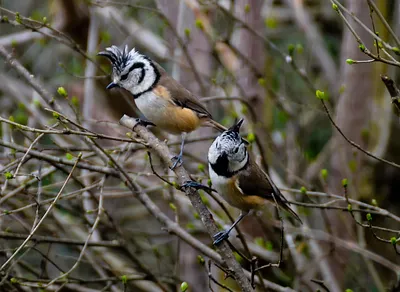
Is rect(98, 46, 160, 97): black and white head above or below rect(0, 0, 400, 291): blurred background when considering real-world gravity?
above

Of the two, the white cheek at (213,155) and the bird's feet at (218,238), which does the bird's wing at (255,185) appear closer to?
the white cheek at (213,155)

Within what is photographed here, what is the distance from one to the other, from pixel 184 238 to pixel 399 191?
347 cm

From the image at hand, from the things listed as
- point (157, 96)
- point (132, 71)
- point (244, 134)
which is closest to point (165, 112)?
point (157, 96)

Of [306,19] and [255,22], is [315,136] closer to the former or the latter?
[306,19]

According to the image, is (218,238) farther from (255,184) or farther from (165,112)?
(165,112)

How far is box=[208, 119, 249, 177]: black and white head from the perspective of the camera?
2.66 metres

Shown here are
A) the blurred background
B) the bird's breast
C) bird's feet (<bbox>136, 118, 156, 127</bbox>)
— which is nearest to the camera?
bird's feet (<bbox>136, 118, 156, 127</bbox>)

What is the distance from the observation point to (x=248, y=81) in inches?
178

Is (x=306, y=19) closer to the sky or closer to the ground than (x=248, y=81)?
closer to the sky

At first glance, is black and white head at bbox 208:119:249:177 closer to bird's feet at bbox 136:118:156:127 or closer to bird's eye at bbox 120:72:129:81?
bird's feet at bbox 136:118:156:127

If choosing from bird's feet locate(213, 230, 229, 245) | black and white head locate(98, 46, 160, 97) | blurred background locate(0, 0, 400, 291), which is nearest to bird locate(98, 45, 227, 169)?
black and white head locate(98, 46, 160, 97)

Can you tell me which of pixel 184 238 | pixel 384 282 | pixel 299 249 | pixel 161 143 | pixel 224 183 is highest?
pixel 161 143

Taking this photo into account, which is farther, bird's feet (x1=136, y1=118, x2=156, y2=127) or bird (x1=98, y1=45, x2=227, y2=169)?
bird (x1=98, y1=45, x2=227, y2=169)

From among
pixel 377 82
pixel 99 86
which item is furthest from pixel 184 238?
pixel 99 86
